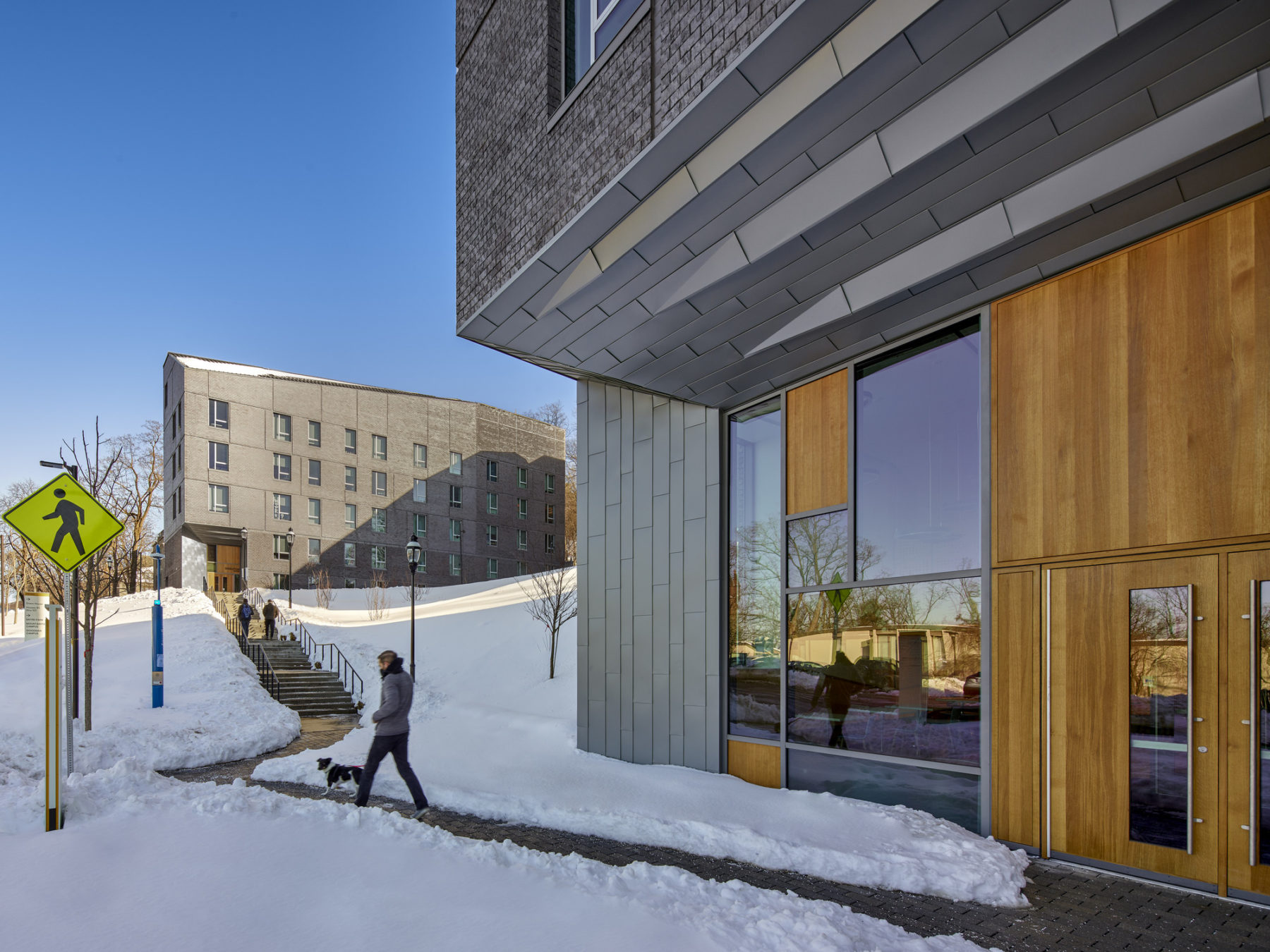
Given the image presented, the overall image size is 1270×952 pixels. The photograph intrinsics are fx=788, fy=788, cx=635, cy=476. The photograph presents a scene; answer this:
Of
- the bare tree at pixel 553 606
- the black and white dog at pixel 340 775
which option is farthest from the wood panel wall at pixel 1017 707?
the bare tree at pixel 553 606

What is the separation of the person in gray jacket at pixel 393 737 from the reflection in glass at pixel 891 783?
169 inches

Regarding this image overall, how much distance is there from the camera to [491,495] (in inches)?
2319

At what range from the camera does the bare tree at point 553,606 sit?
894 inches

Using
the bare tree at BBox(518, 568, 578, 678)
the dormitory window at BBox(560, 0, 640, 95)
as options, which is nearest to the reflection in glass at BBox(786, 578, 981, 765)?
the dormitory window at BBox(560, 0, 640, 95)

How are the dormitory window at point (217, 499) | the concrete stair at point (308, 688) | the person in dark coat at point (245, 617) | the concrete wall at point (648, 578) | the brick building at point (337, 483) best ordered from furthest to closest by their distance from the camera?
the brick building at point (337, 483), the dormitory window at point (217, 499), the person in dark coat at point (245, 617), the concrete stair at point (308, 688), the concrete wall at point (648, 578)

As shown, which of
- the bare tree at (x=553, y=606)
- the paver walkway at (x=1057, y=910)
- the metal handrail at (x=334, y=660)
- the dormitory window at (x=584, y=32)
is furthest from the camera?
the metal handrail at (x=334, y=660)

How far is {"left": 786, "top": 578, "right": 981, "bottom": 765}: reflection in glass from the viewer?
24.5ft

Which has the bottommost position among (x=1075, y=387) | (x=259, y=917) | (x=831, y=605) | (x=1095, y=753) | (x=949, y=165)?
(x=259, y=917)

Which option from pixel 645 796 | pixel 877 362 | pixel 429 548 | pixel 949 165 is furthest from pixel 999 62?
pixel 429 548

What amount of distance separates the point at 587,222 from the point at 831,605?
197 inches

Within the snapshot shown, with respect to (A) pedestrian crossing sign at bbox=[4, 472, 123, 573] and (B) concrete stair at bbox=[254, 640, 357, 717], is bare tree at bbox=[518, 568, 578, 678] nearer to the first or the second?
(B) concrete stair at bbox=[254, 640, 357, 717]

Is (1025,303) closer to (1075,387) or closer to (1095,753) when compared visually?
(1075,387)

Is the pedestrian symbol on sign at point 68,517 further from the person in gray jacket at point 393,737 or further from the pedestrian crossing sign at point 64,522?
the person in gray jacket at point 393,737

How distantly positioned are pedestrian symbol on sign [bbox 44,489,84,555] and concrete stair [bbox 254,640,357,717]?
48.1ft
